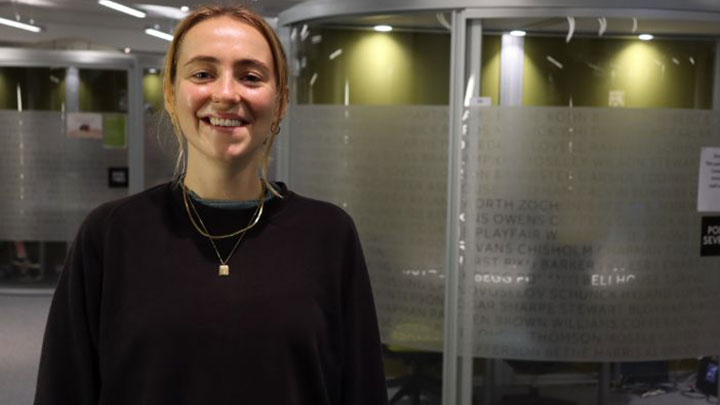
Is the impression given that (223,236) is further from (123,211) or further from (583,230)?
(583,230)

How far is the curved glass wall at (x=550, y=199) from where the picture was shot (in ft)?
10.6

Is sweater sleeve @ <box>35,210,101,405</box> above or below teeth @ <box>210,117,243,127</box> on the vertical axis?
below

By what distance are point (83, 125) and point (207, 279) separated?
23.4 feet

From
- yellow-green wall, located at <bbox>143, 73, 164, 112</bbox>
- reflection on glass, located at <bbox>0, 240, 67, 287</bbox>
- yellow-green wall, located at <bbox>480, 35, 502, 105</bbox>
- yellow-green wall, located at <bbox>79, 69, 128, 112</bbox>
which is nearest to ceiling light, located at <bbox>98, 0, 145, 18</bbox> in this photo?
yellow-green wall, located at <bbox>143, 73, 164, 112</bbox>

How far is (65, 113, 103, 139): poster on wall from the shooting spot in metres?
7.93

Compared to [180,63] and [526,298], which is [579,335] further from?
[180,63]

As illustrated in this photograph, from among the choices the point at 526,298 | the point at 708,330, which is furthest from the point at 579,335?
the point at 708,330

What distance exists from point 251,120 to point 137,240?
25 centimetres

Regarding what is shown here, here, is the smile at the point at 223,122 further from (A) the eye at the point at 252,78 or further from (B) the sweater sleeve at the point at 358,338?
(B) the sweater sleeve at the point at 358,338

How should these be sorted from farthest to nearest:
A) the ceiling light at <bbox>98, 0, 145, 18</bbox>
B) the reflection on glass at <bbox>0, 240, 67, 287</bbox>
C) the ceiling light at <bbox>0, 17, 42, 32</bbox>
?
the ceiling light at <bbox>98, 0, 145, 18</bbox> < the ceiling light at <bbox>0, 17, 42, 32</bbox> < the reflection on glass at <bbox>0, 240, 67, 287</bbox>

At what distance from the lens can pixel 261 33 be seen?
1.29 meters

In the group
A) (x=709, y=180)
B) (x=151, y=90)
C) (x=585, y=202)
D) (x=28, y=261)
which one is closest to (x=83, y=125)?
(x=151, y=90)

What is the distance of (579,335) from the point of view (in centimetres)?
329

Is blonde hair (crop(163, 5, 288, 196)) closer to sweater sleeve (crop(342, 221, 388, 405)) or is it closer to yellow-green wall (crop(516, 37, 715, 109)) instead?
sweater sleeve (crop(342, 221, 388, 405))
